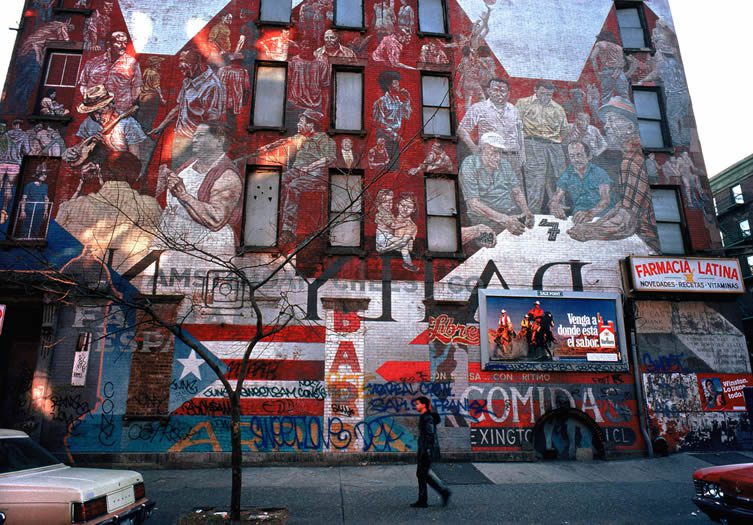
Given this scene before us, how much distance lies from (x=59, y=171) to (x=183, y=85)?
14.1 ft

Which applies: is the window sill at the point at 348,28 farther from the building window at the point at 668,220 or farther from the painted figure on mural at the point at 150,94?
the building window at the point at 668,220

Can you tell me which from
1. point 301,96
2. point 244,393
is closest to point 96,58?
point 301,96

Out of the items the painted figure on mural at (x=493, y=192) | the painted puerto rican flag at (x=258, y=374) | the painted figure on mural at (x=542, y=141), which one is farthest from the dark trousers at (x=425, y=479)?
the painted figure on mural at (x=542, y=141)

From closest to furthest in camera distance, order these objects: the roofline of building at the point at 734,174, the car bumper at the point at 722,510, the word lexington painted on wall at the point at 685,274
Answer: the car bumper at the point at 722,510 < the word lexington painted on wall at the point at 685,274 < the roofline of building at the point at 734,174

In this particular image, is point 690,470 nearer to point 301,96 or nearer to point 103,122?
point 301,96

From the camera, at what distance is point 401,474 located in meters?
10.5

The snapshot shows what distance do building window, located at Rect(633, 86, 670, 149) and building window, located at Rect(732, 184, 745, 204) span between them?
67.8 ft

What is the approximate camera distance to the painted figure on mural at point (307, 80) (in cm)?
1431

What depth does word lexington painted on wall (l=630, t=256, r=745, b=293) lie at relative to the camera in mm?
13391

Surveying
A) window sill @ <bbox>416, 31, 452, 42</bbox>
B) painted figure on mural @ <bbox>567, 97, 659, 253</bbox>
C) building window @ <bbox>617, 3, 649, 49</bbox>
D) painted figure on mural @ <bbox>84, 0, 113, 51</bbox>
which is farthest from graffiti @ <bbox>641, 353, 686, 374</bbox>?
painted figure on mural @ <bbox>84, 0, 113, 51</bbox>

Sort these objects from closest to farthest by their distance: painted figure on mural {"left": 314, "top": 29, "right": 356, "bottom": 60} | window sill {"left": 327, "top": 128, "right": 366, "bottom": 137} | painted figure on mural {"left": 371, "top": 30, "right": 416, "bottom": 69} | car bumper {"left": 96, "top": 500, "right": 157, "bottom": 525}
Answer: car bumper {"left": 96, "top": 500, "right": 157, "bottom": 525} → window sill {"left": 327, "top": 128, "right": 366, "bottom": 137} → painted figure on mural {"left": 314, "top": 29, "right": 356, "bottom": 60} → painted figure on mural {"left": 371, "top": 30, "right": 416, "bottom": 69}

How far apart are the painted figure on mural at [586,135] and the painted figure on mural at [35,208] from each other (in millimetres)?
15568

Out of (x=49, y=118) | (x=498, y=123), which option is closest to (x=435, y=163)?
(x=498, y=123)

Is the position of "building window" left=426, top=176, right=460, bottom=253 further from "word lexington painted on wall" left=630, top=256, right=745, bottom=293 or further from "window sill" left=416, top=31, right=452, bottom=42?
"word lexington painted on wall" left=630, top=256, right=745, bottom=293
